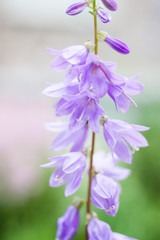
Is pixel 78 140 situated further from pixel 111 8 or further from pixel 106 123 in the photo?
pixel 111 8

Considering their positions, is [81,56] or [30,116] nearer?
[81,56]

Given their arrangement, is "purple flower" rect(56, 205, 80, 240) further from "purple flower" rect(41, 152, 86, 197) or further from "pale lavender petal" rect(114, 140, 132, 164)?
"pale lavender petal" rect(114, 140, 132, 164)

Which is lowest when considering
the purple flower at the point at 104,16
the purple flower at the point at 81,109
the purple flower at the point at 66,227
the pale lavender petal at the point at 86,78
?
the purple flower at the point at 66,227

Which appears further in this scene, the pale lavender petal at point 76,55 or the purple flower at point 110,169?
the purple flower at point 110,169

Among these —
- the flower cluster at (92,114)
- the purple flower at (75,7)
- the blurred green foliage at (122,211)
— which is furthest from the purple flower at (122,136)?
the blurred green foliage at (122,211)

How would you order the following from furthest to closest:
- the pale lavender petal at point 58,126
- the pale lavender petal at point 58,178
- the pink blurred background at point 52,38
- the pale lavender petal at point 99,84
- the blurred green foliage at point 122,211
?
the pink blurred background at point 52,38 < the blurred green foliage at point 122,211 < the pale lavender petal at point 58,126 < the pale lavender petal at point 58,178 < the pale lavender petal at point 99,84

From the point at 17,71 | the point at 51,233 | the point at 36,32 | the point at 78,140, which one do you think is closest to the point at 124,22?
the point at 36,32

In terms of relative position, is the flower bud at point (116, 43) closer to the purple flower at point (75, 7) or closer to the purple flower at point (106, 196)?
the purple flower at point (75, 7)

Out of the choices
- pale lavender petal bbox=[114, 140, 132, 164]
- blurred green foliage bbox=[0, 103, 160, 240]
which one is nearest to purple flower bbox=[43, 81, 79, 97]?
pale lavender petal bbox=[114, 140, 132, 164]
